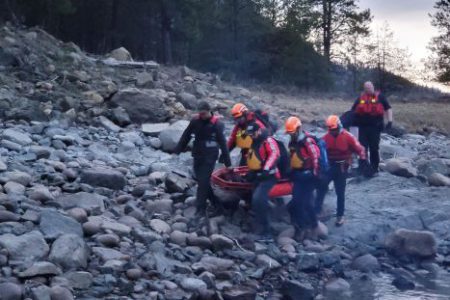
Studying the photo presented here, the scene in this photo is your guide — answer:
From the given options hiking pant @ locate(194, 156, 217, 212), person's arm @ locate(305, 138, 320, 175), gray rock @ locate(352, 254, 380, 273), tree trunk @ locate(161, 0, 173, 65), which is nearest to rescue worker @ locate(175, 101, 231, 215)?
hiking pant @ locate(194, 156, 217, 212)

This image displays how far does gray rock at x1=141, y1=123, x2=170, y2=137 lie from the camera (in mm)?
15930

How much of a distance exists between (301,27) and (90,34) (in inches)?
402

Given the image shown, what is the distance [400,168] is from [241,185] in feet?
14.0

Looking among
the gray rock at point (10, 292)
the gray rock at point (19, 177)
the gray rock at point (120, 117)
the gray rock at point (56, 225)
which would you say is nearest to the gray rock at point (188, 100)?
the gray rock at point (120, 117)

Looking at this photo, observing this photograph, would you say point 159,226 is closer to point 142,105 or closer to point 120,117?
point 120,117

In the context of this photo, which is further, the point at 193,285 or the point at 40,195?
the point at 40,195

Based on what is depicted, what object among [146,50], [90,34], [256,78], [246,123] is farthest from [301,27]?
[246,123]

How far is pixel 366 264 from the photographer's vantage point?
10.6m

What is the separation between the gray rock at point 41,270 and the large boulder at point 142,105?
8.90m

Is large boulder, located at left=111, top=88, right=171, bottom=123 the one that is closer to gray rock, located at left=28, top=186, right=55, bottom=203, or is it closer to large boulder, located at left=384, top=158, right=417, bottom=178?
large boulder, located at left=384, top=158, right=417, bottom=178

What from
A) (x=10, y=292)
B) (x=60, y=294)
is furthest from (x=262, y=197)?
(x=10, y=292)

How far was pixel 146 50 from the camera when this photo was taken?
33906 mm

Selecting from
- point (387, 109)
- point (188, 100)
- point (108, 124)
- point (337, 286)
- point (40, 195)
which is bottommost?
point (337, 286)

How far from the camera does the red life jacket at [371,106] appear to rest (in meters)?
13.3
